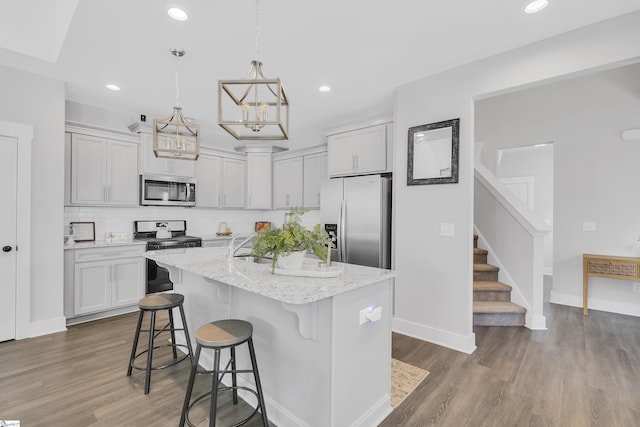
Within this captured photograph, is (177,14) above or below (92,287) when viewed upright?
above

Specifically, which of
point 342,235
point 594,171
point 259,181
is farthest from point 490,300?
point 259,181

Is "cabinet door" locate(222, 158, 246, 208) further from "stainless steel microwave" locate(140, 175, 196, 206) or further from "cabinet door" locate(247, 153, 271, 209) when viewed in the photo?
"stainless steel microwave" locate(140, 175, 196, 206)

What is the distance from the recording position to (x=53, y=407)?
1986 millimetres

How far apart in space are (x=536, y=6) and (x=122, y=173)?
477 cm

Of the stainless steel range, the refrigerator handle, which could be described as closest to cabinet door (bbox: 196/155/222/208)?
the stainless steel range

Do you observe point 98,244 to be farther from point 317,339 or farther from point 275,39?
point 317,339

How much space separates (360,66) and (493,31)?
111 cm

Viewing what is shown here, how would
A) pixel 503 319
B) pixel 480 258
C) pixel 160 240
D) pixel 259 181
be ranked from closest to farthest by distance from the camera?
1. pixel 503 319
2. pixel 160 240
3. pixel 480 258
4. pixel 259 181

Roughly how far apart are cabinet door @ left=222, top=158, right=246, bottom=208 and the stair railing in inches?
155

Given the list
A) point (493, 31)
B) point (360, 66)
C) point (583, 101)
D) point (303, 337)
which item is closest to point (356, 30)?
point (360, 66)

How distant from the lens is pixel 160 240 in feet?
13.5

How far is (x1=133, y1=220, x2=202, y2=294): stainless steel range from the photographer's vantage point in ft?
13.2

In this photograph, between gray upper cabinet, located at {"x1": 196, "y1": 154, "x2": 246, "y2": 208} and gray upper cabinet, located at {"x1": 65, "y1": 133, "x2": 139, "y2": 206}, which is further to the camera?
gray upper cabinet, located at {"x1": 196, "y1": 154, "x2": 246, "y2": 208}

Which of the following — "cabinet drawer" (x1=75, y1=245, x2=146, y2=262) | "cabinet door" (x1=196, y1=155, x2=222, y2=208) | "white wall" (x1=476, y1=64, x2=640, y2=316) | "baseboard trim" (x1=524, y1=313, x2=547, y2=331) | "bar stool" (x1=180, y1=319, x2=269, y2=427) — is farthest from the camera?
"cabinet door" (x1=196, y1=155, x2=222, y2=208)
